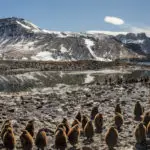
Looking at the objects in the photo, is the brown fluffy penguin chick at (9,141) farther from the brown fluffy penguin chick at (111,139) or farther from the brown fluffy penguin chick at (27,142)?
the brown fluffy penguin chick at (111,139)

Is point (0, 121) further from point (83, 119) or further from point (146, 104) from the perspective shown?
point (146, 104)

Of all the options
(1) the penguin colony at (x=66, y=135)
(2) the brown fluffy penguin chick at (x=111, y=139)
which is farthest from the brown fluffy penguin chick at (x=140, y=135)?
(2) the brown fluffy penguin chick at (x=111, y=139)

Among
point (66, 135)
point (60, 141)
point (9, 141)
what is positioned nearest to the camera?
point (9, 141)

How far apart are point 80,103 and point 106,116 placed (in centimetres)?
793

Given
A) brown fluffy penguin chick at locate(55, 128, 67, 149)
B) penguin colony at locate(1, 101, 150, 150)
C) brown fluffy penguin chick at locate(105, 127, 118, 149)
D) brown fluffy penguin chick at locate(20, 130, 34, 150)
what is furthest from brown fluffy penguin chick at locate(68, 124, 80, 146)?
brown fluffy penguin chick at locate(20, 130, 34, 150)

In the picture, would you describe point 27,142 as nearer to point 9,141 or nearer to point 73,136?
point 9,141

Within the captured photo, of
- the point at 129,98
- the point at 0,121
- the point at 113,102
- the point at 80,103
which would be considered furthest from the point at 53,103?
the point at 0,121

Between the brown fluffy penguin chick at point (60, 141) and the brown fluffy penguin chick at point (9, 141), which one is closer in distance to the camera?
the brown fluffy penguin chick at point (9, 141)

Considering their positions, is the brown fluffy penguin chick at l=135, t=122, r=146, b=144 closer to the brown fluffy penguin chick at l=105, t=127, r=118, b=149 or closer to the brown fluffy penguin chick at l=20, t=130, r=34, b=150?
the brown fluffy penguin chick at l=105, t=127, r=118, b=149

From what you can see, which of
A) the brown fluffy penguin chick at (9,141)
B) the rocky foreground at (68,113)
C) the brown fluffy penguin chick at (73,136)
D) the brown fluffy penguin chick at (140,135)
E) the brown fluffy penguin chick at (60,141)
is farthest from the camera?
the rocky foreground at (68,113)

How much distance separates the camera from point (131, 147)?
2175 centimetres

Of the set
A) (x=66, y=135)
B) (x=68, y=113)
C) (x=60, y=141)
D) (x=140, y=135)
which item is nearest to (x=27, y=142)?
A: (x=60, y=141)

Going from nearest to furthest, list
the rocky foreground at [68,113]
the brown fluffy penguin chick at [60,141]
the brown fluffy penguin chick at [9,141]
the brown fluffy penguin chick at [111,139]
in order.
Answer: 1. the brown fluffy penguin chick at [9,141]
2. the brown fluffy penguin chick at [60,141]
3. the brown fluffy penguin chick at [111,139]
4. the rocky foreground at [68,113]

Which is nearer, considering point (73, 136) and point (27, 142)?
point (27, 142)
